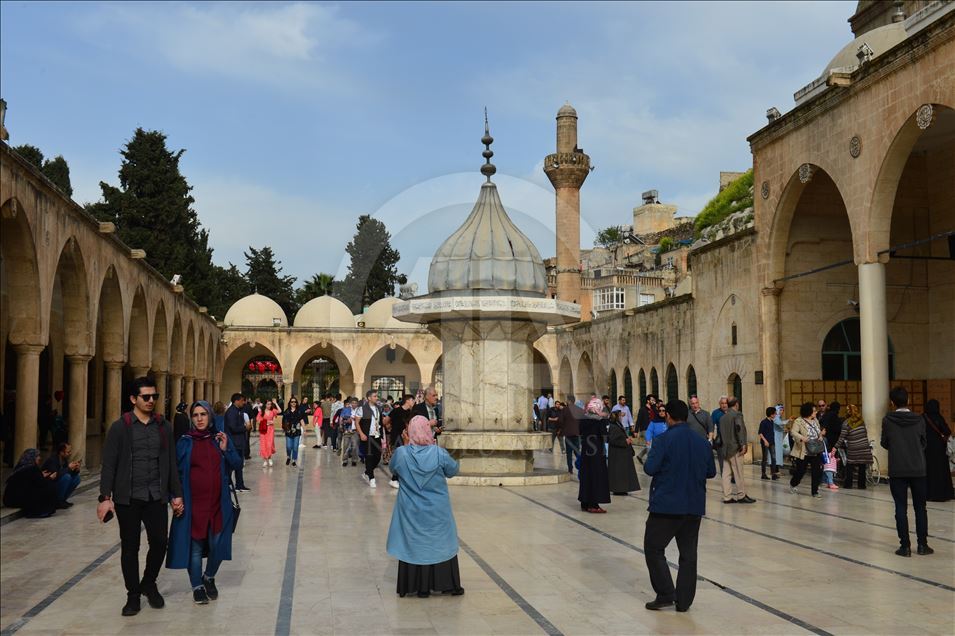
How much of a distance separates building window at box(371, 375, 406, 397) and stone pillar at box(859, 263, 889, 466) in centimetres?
3009

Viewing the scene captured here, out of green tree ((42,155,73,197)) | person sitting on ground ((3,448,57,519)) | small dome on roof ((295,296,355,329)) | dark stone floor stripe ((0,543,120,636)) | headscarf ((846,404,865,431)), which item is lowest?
dark stone floor stripe ((0,543,120,636))

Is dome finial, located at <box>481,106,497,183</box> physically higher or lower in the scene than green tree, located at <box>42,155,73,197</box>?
lower

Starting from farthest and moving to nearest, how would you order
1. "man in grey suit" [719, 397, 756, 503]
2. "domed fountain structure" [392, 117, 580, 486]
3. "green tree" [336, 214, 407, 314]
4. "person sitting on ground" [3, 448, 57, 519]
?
"green tree" [336, 214, 407, 314], "domed fountain structure" [392, 117, 580, 486], "man in grey suit" [719, 397, 756, 503], "person sitting on ground" [3, 448, 57, 519]

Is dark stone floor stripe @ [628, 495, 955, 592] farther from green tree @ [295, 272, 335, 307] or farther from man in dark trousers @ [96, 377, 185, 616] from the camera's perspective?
green tree @ [295, 272, 335, 307]

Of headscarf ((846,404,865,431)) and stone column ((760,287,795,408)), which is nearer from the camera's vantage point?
headscarf ((846,404,865,431))

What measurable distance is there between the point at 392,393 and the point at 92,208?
17316mm

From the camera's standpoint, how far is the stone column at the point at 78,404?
15039mm

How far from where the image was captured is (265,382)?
4400 centimetres

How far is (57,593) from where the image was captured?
22.1 ft

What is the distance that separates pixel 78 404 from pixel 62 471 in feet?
12.7

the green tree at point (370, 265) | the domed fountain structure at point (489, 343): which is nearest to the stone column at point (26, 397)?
the domed fountain structure at point (489, 343)

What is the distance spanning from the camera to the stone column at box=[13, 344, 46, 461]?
12766mm

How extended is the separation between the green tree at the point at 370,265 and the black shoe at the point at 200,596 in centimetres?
5369

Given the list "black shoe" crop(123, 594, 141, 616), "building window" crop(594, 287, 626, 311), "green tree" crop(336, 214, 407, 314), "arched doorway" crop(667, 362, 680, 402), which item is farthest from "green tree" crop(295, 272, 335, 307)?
"black shoe" crop(123, 594, 141, 616)
